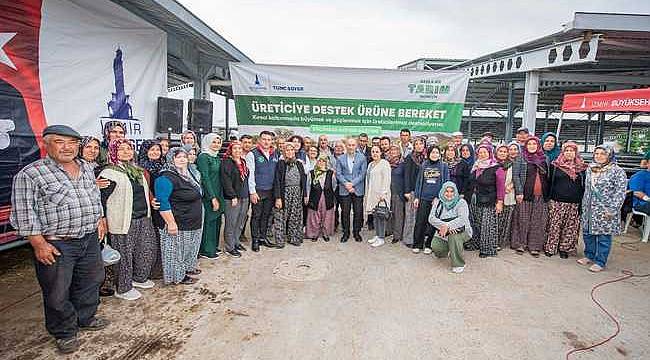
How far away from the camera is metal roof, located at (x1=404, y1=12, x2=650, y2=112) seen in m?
5.53

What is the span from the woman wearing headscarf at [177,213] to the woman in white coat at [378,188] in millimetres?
2183

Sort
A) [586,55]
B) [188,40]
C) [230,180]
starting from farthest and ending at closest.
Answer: [188,40] → [586,55] → [230,180]

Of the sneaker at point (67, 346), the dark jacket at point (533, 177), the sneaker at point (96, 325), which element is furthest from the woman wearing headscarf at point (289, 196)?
the dark jacket at point (533, 177)

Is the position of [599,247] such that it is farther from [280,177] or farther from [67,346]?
[67,346]

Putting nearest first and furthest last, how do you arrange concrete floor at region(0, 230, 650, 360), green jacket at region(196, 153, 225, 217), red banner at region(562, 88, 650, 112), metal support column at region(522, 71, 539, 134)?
concrete floor at region(0, 230, 650, 360), green jacket at region(196, 153, 225, 217), red banner at region(562, 88, 650, 112), metal support column at region(522, 71, 539, 134)

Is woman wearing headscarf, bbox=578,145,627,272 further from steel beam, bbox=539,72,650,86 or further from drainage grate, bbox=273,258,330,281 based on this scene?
steel beam, bbox=539,72,650,86

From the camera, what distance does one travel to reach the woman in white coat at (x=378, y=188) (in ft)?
14.3

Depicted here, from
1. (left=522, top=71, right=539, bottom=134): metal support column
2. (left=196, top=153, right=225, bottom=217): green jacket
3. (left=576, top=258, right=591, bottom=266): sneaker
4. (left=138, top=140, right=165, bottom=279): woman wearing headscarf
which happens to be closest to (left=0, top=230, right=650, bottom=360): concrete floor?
(left=576, top=258, right=591, bottom=266): sneaker

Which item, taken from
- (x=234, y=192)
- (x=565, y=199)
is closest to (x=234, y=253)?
(x=234, y=192)

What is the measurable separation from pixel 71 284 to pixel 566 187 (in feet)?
16.1

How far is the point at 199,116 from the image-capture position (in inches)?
278

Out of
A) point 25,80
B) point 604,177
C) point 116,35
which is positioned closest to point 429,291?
point 604,177

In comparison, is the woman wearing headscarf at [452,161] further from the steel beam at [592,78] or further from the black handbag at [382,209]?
the steel beam at [592,78]

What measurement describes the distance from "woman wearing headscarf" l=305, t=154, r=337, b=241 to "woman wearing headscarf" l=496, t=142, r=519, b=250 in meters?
2.06
